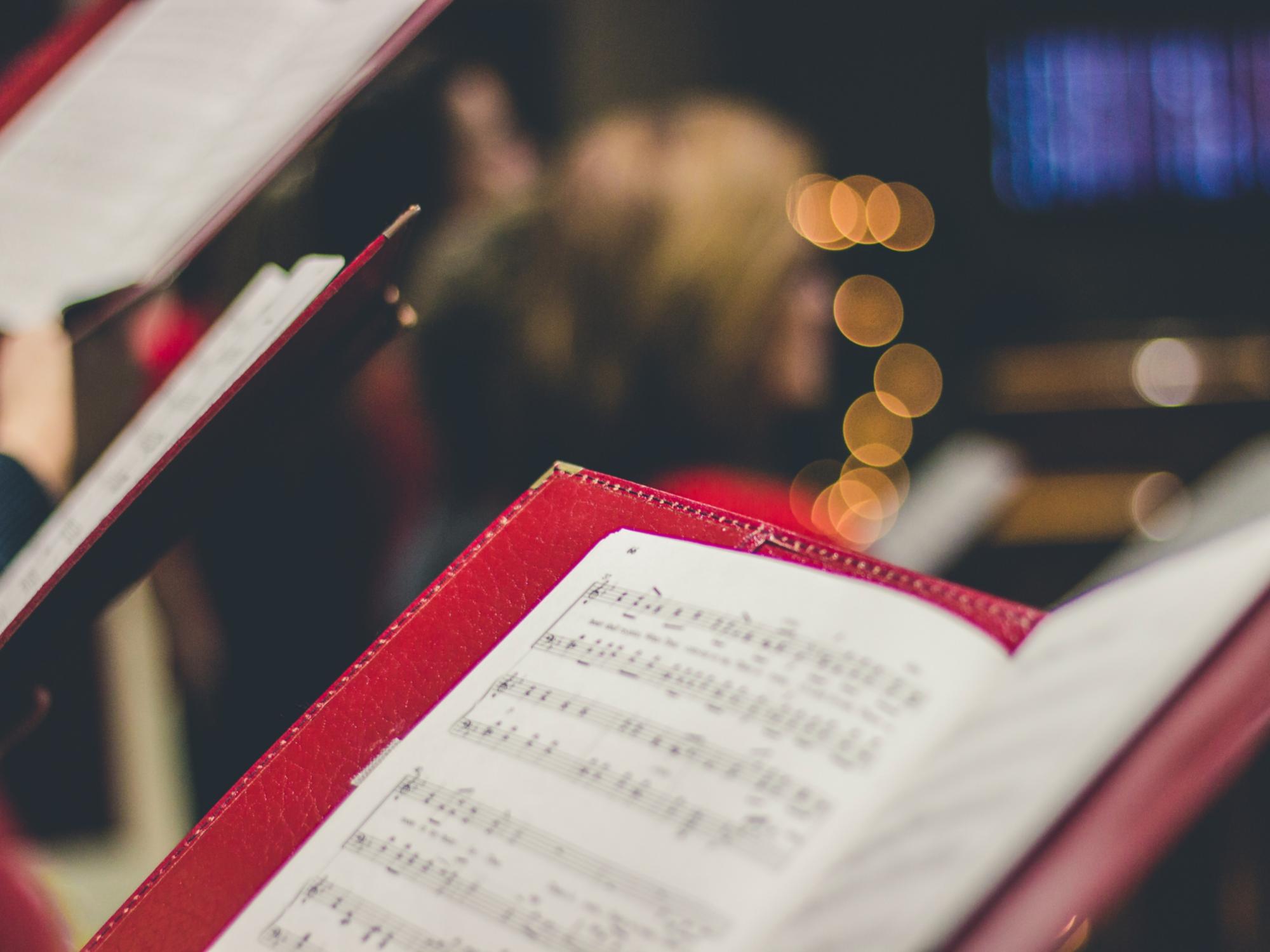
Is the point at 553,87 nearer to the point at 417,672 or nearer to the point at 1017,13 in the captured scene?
the point at 1017,13

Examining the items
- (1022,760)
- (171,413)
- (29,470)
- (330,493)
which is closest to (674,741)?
(1022,760)

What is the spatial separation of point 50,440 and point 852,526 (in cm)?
222

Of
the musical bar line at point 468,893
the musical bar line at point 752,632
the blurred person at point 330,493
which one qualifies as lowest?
the blurred person at point 330,493

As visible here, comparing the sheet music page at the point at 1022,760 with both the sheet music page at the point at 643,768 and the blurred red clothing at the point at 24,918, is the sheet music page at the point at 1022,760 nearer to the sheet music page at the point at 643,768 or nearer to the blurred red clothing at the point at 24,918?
the sheet music page at the point at 643,768

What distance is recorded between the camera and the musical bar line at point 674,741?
41 cm

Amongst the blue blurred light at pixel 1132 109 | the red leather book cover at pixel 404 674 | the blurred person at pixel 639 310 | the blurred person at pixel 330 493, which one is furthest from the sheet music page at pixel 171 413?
the blue blurred light at pixel 1132 109

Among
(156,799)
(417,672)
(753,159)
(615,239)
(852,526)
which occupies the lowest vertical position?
(156,799)

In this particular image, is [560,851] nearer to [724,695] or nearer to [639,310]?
[724,695]

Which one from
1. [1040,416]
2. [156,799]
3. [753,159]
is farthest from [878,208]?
[156,799]

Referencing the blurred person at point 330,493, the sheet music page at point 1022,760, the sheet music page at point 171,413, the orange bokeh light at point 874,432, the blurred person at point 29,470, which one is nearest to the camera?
the sheet music page at point 1022,760

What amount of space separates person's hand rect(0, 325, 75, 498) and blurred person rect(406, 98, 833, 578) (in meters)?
0.57

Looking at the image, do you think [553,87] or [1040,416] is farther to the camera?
[553,87]

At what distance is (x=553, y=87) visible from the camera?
3385 mm

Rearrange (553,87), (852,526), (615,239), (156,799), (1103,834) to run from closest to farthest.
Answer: (1103,834) → (615,239) → (156,799) → (852,526) → (553,87)
